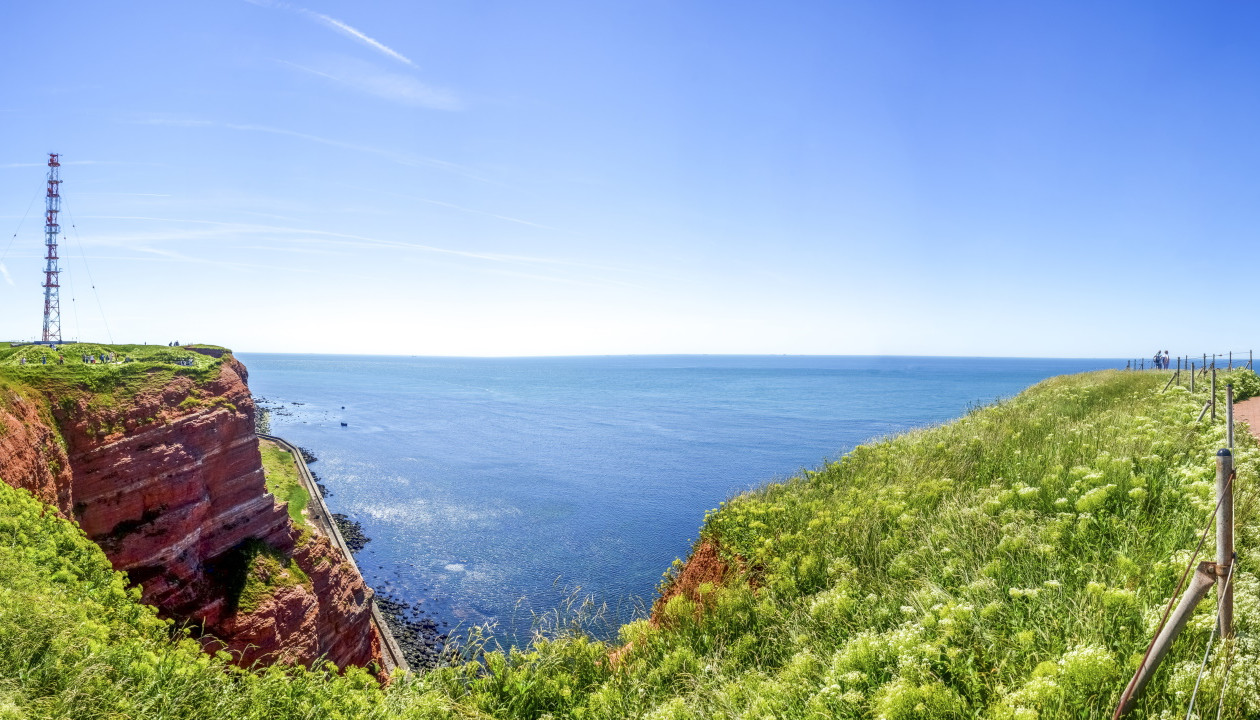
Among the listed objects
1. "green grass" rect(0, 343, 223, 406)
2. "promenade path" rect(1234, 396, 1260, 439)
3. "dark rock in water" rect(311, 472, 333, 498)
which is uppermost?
"green grass" rect(0, 343, 223, 406)

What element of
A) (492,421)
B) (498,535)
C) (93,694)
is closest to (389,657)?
(498,535)

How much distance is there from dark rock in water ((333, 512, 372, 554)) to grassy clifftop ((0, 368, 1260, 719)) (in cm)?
3217

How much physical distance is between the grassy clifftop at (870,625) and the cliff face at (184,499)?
760cm

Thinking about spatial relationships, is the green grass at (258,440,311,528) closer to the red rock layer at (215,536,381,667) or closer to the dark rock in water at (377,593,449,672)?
the dark rock in water at (377,593,449,672)

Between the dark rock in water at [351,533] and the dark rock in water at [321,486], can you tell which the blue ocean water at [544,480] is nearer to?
the dark rock in water at [321,486]

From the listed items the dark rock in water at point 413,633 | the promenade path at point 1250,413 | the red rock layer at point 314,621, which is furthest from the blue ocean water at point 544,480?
the promenade path at point 1250,413

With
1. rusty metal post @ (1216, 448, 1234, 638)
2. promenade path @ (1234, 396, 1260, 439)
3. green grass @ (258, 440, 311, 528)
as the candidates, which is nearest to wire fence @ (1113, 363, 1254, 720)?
rusty metal post @ (1216, 448, 1234, 638)

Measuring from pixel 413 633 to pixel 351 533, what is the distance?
15.8 metres

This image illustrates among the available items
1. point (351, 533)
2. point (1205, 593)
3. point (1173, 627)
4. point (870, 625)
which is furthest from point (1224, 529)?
point (351, 533)

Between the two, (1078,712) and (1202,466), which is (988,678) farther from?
(1202,466)

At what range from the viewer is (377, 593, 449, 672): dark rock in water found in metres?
28.7

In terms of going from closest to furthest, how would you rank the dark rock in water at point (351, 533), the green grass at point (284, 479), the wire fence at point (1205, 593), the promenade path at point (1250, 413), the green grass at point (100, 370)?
the wire fence at point (1205, 593) → the promenade path at point (1250, 413) → the green grass at point (100, 370) → the dark rock in water at point (351, 533) → the green grass at point (284, 479)

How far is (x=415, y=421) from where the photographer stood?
96812mm

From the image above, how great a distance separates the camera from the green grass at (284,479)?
146ft
